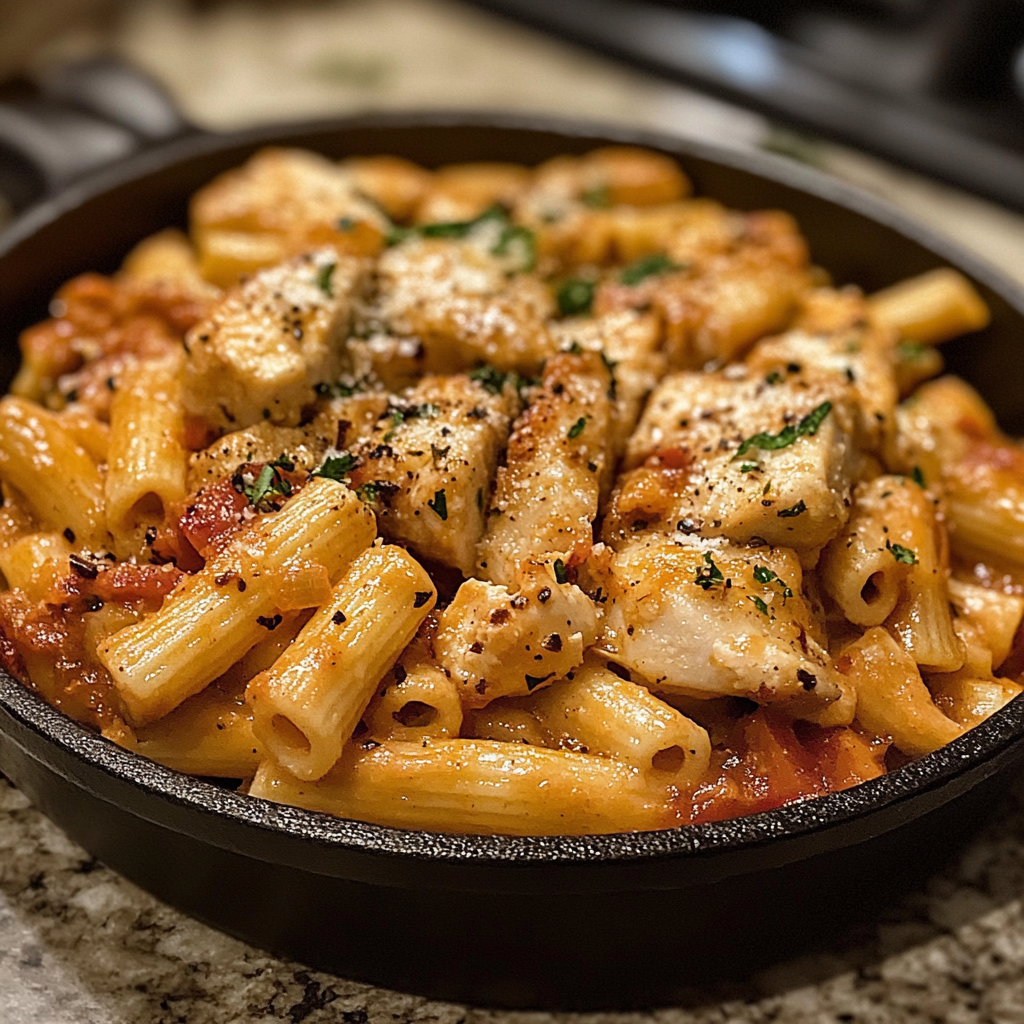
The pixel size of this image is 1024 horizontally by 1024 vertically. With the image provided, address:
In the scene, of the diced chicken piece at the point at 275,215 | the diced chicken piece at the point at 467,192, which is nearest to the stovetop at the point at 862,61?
the diced chicken piece at the point at 467,192

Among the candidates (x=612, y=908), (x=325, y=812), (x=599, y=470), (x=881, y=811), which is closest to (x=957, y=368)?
(x=599, y=470)

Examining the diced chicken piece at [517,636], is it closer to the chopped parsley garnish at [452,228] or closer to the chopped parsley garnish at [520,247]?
the chopped parsley garnish at [520,247]

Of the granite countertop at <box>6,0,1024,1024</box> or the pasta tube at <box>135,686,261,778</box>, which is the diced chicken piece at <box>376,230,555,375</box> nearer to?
the pasta tube at <box>135,686,261,778</box>

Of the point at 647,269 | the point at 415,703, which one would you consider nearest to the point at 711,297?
the point at 647,269

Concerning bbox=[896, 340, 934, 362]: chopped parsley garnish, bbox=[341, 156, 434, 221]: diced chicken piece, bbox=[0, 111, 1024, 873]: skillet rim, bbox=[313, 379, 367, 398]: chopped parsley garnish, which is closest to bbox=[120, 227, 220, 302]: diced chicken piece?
bbox=[341, 156, 434, 221]: diced chicken piece

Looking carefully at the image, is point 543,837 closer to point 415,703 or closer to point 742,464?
point 415,703

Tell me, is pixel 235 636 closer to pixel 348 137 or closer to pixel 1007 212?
pixel 348 137
